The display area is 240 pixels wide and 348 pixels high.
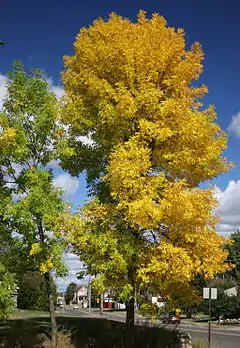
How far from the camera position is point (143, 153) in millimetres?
12359

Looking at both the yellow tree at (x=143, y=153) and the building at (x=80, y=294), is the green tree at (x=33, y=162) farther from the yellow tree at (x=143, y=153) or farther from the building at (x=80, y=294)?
the building at (x=80, y=294)

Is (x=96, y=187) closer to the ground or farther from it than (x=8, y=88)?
closer to the ground

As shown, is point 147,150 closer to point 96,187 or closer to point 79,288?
point 96,187

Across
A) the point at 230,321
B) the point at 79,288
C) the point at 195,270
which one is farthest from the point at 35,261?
the point at 79,288

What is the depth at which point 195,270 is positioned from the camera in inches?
461

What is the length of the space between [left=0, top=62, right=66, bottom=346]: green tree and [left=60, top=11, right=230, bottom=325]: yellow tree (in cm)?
76

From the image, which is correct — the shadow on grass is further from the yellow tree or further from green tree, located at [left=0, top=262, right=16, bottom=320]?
green tree, located at [left=0, top=262, right=16, bottom=320]

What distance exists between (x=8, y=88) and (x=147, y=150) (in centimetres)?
516

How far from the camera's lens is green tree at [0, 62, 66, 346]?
1288 cm

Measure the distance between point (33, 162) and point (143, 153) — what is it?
158 inches

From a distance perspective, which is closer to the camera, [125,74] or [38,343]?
[125,74]

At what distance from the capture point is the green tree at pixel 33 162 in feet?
42.3

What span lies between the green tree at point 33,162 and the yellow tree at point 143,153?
30.0 inches

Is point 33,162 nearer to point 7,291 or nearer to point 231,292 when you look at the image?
point 7,291
